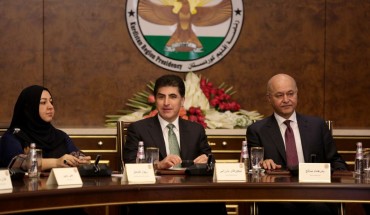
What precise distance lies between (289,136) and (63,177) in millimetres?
1774

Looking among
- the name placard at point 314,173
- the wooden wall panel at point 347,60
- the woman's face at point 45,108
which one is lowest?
the name placard at point 314,173

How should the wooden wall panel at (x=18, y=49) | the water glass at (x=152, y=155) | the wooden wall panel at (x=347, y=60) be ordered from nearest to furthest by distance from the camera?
the water glass at (x=152, y=155), the wooden wall panel at (x=18, y=49), the wooden wall panel at (x=347, y=60)

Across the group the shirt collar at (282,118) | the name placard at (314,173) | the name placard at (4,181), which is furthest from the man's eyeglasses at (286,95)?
the name placard at (4,181)

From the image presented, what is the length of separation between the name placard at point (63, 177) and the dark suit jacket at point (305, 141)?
1.51 meters

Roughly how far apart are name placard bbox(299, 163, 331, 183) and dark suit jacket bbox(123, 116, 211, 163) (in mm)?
1114

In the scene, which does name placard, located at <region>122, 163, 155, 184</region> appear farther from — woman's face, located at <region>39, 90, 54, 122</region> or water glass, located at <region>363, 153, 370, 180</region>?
water glass, located at <region>363, 153, 370, 180</region>

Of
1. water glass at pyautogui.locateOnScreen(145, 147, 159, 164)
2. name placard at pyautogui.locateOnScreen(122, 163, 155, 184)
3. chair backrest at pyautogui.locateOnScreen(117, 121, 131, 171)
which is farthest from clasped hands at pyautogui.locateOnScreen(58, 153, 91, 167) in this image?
chair backrest at pyautogui.locateOnScreen(117, 121, 131, 171)

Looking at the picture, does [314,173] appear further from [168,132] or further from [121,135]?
[121,135]

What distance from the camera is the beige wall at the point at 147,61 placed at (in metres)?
6.67

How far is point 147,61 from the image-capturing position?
6863 millimetres

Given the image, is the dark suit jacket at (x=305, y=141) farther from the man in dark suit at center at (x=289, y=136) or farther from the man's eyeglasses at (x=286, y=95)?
the man's eyeglasses at (x=286, y=95)

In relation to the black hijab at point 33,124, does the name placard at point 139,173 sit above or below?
below

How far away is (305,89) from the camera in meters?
7.03

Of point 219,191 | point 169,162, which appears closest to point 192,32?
point 169,162
